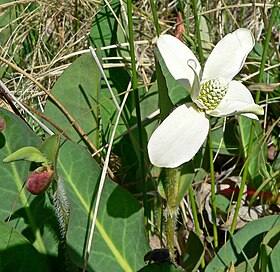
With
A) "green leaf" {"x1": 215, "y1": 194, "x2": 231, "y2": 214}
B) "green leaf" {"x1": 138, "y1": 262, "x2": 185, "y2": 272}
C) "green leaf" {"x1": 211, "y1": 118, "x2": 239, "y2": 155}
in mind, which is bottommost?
"green leaf" {"x1": 215, "y1": 194, "x2": 231, "y2": 214}

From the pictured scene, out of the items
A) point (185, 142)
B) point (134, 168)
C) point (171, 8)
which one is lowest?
point (134, 168)

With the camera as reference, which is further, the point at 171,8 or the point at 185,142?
the point at 171,8

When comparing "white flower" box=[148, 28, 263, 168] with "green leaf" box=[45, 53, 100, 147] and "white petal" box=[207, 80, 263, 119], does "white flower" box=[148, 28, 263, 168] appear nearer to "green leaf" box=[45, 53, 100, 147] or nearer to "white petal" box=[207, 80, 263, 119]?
"white petal" box=[207, 80, 263, 119]

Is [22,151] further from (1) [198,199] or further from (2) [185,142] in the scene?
(1) [198,199]

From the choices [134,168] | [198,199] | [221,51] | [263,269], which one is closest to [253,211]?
[198,199]

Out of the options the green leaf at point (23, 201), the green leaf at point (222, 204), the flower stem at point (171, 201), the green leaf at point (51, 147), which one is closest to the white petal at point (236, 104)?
the flower stem at point (171, 201)

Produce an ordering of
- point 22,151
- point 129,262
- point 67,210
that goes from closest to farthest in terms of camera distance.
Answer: point 22,151 < point 67,210 < point 129,262

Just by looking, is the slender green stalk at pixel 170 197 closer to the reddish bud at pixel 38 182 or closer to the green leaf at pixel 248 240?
the green leaf at pixel 248 240

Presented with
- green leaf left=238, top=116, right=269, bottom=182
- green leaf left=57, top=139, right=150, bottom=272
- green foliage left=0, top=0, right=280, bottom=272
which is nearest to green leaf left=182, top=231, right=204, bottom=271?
green foliage left=0, top=0, right=280, bottom=272
